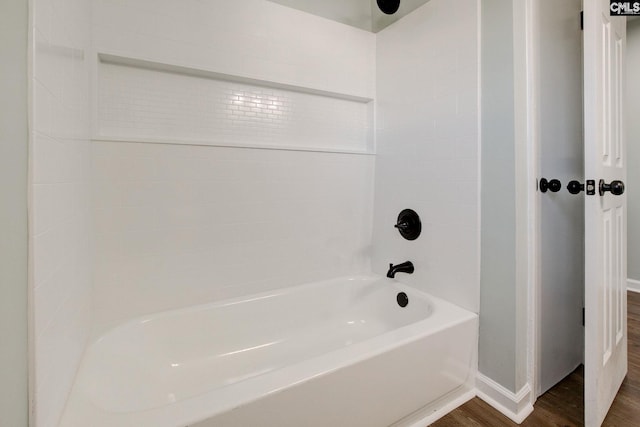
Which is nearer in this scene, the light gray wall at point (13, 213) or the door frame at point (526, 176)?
the light gray wall at point (13, 213)

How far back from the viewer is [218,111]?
5.43 ft

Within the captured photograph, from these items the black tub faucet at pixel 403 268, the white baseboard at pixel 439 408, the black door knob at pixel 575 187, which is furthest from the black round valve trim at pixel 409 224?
the white baseboard at pixel 439 408

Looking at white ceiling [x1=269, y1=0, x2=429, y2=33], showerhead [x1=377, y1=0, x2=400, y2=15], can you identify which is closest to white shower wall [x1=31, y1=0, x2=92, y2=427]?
white ceiling [x1=269, y1=0, x2=429, y2=33]

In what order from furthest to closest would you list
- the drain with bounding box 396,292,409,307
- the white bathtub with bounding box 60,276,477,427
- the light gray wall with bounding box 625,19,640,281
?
the light gray wall with bounding box 625,19,640,281
the drain with bounding box 396,292,409,307
the white bathtub with bounding box 60,276,477,427

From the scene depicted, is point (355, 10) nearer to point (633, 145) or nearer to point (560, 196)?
point (560, 196)

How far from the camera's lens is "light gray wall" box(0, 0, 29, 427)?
1.93ft

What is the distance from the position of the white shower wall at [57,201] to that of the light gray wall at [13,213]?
0.05ft

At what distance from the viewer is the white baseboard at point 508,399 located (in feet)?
4.34

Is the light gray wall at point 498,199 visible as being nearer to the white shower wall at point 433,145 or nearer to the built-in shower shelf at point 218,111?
the white shower wall at point 433,145

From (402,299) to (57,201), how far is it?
1.71m

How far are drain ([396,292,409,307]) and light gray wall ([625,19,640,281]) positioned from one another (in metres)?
2.79

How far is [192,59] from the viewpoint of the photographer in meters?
1.53

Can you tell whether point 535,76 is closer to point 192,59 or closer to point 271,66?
point 271,66

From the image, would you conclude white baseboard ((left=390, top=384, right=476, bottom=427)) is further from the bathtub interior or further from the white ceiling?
the white ceiling
